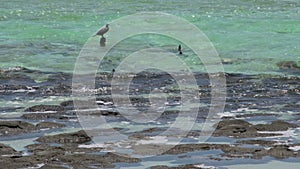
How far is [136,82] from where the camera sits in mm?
19031

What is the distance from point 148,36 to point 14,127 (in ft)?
56.4

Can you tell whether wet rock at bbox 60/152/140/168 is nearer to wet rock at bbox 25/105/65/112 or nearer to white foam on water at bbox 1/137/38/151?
white foam on water at bbox 1/137/38/151

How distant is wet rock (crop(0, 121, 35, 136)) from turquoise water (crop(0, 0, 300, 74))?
7883mm

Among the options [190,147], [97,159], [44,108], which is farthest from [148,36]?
[97,159]

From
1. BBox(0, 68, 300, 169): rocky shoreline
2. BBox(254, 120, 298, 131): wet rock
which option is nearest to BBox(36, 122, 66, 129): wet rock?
BBox(0, 68, 300, 169): rocky shoreline

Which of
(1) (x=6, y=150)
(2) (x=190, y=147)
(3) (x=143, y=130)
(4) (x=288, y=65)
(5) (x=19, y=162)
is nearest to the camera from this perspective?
(5) (x=19, y=162)

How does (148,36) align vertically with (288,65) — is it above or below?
above

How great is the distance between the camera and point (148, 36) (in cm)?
3008

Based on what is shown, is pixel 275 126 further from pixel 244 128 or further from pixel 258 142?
pixel 258 142

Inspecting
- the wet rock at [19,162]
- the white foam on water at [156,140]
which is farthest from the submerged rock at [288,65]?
the wet rock at [19,162]

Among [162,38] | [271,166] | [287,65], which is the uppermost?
[162,38]

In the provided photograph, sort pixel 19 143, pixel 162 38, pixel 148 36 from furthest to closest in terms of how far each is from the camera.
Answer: pixel 148 36, pixel 162 38, pixel 19 143

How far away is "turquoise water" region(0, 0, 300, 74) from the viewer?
2356 cm

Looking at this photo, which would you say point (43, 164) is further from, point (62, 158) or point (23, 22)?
point (23, 22)
